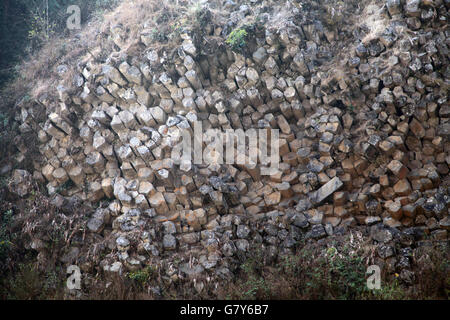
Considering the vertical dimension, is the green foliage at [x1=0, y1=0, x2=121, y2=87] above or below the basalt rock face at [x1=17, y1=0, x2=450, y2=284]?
above

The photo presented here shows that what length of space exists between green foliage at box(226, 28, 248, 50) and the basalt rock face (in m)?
0.12

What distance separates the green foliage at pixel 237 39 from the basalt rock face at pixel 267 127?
116 mm

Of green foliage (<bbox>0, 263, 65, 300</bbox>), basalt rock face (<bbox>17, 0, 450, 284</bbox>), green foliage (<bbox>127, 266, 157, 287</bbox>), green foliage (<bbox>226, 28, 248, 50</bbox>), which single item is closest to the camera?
green foliage (<bbox>0, 263, 65, 300</bbox>)

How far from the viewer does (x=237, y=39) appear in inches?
306

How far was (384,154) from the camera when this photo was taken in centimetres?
660

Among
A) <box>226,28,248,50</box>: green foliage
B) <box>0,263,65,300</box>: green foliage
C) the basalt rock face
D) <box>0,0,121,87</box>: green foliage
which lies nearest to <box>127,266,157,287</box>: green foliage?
the basalt rock face

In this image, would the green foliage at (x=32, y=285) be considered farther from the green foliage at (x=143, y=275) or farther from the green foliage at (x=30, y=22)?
the green foliage at (x=30, y=22)

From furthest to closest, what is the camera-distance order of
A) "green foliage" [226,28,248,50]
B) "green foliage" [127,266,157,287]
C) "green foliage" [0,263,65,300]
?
1. "green foliage" [226,28,248,50]
2. "green foliage" [127,266,157,287]
3. "green foliage" [0,263,65,300]

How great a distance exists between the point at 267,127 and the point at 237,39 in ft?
6.62

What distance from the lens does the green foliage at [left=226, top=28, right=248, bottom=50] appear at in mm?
7727

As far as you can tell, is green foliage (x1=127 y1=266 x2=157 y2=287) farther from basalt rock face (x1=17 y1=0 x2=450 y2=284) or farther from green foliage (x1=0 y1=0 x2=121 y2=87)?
green foliage (x1=0 y1=0 x2=121 y2=87)

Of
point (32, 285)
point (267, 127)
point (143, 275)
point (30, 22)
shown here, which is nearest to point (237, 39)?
point (267, 127)

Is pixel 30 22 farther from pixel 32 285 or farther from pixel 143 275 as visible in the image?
pixel 143 275
